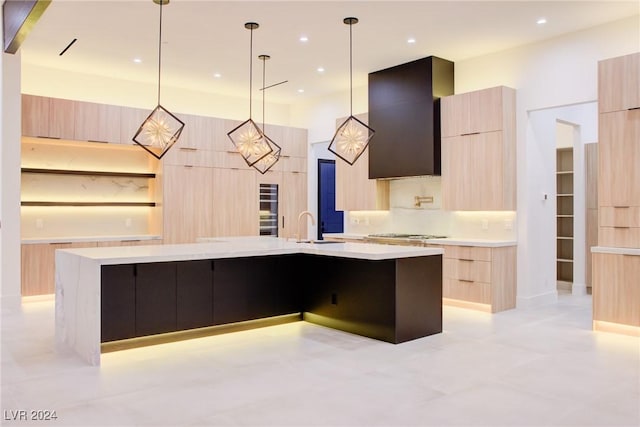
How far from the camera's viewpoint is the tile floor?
2.98 meters

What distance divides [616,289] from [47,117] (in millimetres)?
7099

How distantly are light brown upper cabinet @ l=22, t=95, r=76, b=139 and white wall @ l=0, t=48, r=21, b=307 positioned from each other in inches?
15.3

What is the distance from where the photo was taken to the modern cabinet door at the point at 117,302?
13.8ft

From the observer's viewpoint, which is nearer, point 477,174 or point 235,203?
point 477,174

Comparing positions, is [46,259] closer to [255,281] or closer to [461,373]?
[255,281]

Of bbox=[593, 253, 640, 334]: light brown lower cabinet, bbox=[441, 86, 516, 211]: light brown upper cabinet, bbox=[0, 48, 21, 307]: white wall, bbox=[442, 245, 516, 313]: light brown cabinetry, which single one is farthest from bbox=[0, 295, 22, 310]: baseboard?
bbox=[593, 253, 640, 334]: light brown lower cabinet

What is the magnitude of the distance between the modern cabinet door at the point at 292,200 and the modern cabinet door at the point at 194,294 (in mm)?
4463

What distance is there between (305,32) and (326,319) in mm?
3320

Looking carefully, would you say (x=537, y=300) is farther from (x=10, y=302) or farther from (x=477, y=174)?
(x=10, y=302)

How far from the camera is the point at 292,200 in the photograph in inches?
371

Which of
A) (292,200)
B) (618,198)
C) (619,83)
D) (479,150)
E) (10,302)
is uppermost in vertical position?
(619,83)

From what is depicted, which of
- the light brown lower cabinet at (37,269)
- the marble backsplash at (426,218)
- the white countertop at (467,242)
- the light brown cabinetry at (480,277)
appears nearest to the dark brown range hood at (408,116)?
the marble backsplash at (426,218)

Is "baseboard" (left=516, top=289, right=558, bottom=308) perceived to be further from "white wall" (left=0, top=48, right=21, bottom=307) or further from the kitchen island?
"white wall" (left=0, top=48, right=21, bottom=307)

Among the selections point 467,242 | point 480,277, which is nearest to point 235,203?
point 467,242
